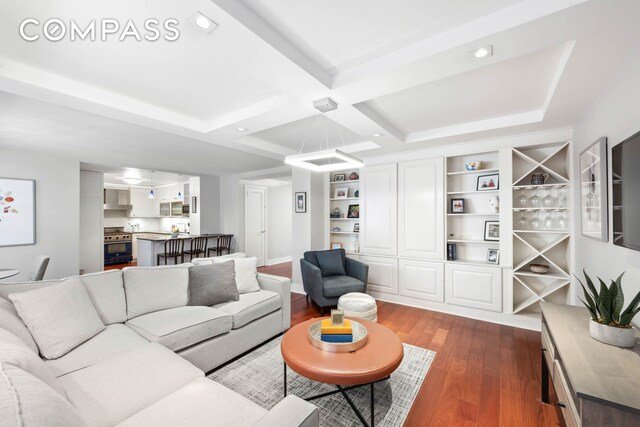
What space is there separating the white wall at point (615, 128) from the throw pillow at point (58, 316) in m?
3.61

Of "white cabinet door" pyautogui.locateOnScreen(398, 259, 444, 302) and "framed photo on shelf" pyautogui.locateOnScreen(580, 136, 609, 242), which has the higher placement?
"framed photo on shelf" pyautogui.locateOnScreen(580, 136, 609, 242)

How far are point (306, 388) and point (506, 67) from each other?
291cm

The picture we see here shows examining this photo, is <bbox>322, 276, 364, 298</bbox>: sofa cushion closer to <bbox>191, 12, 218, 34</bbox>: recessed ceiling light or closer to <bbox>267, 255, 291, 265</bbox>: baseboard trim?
<bbox>191, 12, 218, 34</bbox>: recessed ceiling light

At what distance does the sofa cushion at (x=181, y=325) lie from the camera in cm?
208

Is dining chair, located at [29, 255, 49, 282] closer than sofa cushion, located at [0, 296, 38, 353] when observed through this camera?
No

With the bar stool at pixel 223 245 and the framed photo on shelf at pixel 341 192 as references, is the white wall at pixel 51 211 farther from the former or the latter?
the framed photo on shelf at pixel 341 192

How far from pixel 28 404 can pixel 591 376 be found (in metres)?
2.13

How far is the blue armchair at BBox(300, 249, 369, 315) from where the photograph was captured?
367 centimetres

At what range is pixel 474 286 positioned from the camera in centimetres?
366

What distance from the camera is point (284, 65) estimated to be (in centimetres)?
182

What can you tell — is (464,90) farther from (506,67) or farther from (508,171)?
(508,171)

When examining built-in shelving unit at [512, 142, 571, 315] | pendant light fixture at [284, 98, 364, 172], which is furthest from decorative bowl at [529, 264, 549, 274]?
pendant light fixture at [284, 98, 364, 172]

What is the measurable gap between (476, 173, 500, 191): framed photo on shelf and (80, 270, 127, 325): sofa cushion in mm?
4332

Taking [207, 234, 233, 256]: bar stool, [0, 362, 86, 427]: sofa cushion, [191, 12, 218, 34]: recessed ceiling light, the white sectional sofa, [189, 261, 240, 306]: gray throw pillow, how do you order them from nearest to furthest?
[0, 362, 86, 427]: sofa cushion
the white sectional sofa
[191, 12, 218, 34]: recessed ceiling light
[189, 261, 240, 306]: gray throw pillow
[207, 234, 233, 256]: bar stool
